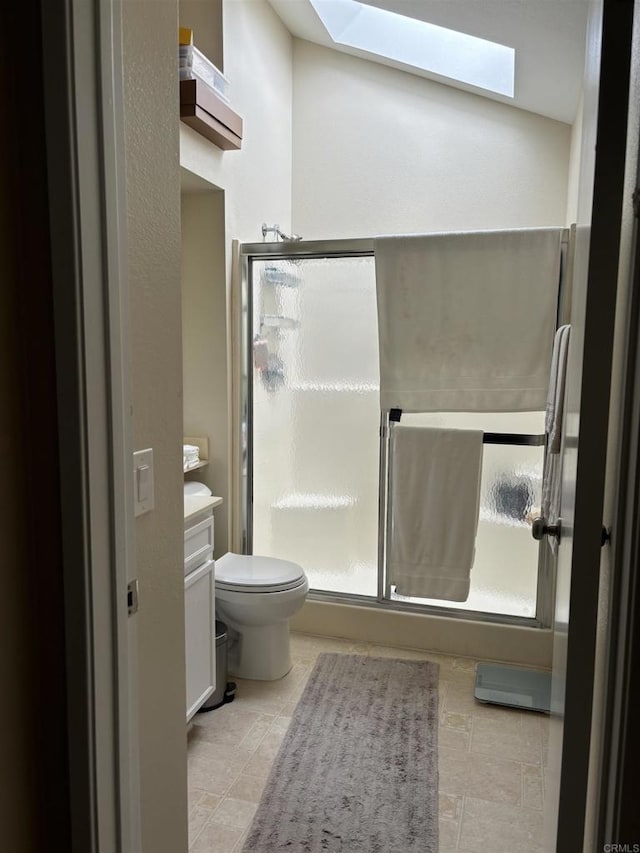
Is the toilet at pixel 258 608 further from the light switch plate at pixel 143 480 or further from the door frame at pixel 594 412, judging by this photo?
the door frame at pixel 594 412

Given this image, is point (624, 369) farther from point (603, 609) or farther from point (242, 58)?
point (242, 58)

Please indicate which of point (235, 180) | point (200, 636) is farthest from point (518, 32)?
point (200, 636)

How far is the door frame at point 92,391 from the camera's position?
87cm

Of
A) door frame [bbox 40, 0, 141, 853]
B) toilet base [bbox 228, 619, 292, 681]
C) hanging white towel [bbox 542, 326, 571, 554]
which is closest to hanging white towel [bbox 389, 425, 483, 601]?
hanging white towel [bbox 542, 326, 571, 554]

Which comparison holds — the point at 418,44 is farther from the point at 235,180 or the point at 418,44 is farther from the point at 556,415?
the point at 556,415

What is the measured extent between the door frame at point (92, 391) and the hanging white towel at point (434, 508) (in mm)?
1935

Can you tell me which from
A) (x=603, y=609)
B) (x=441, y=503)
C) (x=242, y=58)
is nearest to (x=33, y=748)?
(x=603, y=609)

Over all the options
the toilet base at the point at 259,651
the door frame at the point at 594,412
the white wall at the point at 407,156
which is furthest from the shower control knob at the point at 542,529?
the white wall at the point at 407,156

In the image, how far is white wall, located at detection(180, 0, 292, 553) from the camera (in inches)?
112

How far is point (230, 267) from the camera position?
2967 mm

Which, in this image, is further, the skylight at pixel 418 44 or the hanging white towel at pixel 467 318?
the skylight at pixel 418 44

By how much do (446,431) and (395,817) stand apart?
1507 millimetres

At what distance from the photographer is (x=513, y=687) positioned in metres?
2.63

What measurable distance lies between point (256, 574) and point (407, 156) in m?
2.40
